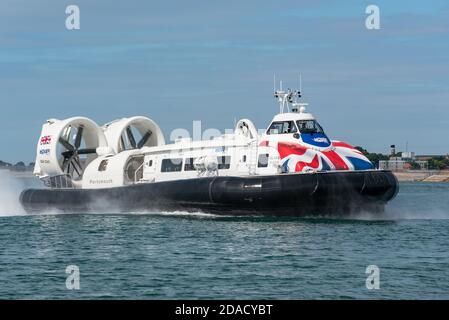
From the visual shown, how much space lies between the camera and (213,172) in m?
23.8

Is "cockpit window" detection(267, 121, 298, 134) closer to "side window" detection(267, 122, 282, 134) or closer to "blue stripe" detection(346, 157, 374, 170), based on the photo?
"side window" detection(267, 122, 282, 134)

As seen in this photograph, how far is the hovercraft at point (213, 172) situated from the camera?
21.2 m

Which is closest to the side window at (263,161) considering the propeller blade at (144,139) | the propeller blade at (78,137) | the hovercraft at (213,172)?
the hovercraft at (213,172)

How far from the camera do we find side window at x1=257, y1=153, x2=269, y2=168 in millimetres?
22500

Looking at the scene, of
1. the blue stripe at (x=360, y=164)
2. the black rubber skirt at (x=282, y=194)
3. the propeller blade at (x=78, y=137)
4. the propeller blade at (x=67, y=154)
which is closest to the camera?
the black rubber skirt at (x=282, y=194)

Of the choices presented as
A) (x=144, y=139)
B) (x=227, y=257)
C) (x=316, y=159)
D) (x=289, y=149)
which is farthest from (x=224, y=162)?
(x=227, y=257)

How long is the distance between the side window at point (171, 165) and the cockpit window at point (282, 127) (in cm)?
356

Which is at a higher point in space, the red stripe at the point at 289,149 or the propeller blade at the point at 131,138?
the propeller blade at the point at 131,138

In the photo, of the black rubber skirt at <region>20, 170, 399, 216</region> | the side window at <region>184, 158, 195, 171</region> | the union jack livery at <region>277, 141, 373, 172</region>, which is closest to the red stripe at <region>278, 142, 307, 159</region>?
the union jack livery at <region>277, 141, 373, 172</region>

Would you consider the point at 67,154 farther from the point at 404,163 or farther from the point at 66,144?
the point at 404,163

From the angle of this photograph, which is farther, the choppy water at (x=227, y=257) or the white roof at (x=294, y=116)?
the white roof at (x=294, y=116)

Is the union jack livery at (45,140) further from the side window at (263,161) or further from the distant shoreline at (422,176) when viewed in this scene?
the distant shoreline at (422,176)
